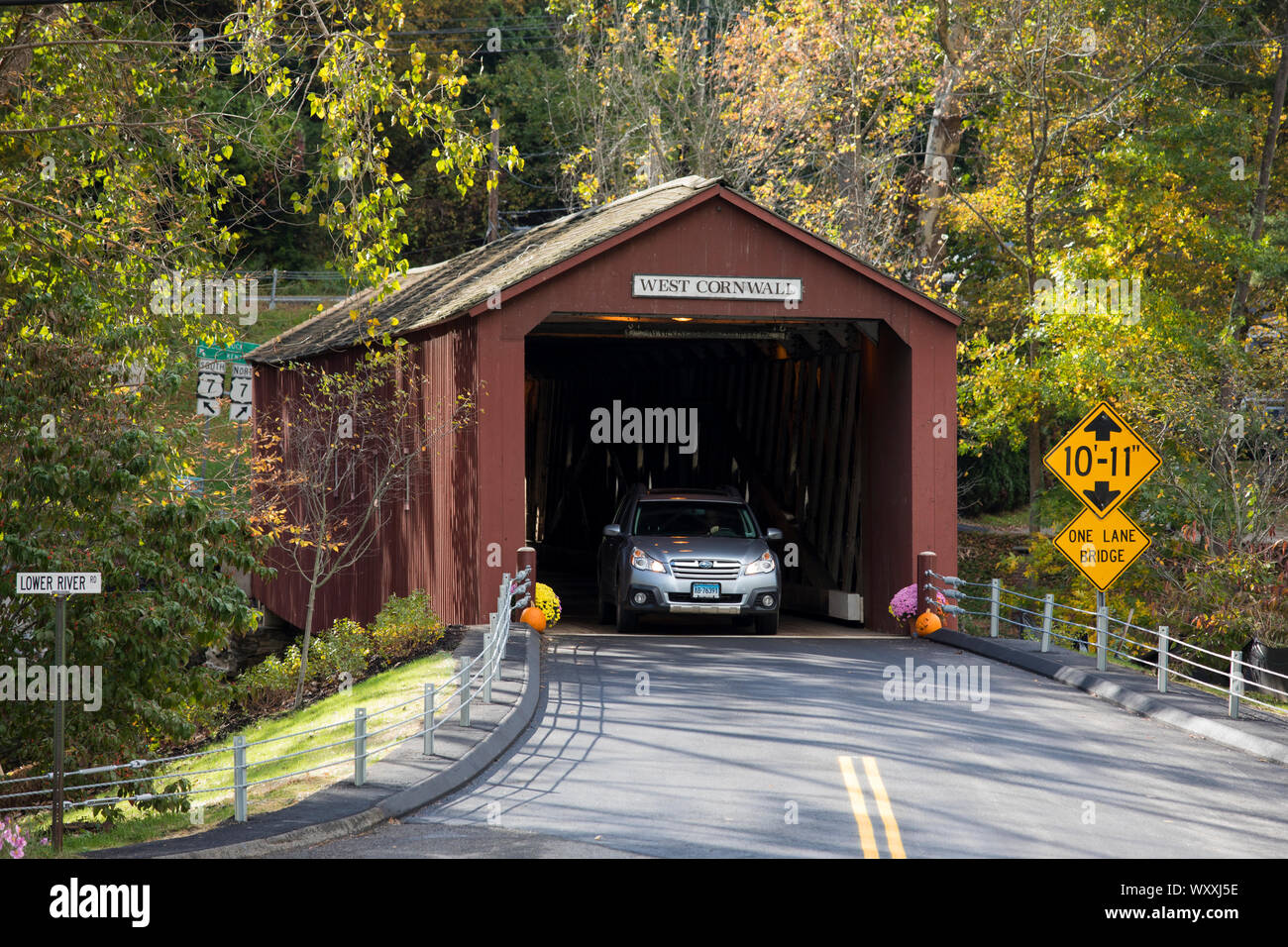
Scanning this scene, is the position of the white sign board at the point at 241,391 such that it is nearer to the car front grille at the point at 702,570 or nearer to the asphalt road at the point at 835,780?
the car front grille at the point at 702,570

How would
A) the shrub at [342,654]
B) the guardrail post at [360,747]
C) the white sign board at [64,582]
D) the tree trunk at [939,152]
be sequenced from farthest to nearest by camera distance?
the tree trunk at [939,152] → the shrub at [342,654] → the guardrail post at [360,747] → the white sign board at [64,582]

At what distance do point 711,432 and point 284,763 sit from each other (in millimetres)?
15147

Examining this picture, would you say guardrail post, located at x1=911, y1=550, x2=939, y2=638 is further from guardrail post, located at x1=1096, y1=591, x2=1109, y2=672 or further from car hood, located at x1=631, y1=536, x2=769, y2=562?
guardrail post, located at x1=1096, y1=591, x2=1109, y2=672

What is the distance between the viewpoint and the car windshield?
19109 mm

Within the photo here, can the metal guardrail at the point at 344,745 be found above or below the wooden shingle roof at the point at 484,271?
below

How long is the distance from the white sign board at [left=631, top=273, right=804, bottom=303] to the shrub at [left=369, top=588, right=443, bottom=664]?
4963 mm

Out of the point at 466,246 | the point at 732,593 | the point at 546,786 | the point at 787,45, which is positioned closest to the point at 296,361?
the point at 732,593

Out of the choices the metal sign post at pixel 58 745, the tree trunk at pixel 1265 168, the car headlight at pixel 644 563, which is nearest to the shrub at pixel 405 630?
the car headlight at pixel 644 563

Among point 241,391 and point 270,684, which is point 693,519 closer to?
point 270,684

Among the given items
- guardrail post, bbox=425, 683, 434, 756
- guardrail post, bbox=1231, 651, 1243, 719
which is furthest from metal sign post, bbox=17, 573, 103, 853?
guardrail post, bbox=1231, 651, 1243, 719

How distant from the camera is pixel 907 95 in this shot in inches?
1261

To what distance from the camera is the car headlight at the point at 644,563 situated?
18.1 metres

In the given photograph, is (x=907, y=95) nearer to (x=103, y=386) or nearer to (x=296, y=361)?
(x=296, y=361)
